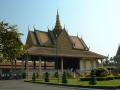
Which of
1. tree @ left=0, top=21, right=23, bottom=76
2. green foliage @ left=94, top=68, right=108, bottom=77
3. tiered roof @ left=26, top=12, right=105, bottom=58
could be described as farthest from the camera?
tiered roof @ left=26, top=12, right=105, bottom=58

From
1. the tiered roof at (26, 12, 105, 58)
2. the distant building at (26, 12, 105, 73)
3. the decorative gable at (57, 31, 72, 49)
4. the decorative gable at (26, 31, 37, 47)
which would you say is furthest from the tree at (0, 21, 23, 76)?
the decorative gable at (57, 31, 72, 49)

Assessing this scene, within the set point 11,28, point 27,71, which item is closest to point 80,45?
point 27,71

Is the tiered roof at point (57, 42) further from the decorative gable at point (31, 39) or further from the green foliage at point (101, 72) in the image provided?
the green foliage at point (101, 72)

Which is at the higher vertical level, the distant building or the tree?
the distant building

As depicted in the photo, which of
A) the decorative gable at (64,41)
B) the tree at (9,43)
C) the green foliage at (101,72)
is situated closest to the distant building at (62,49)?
the decorative gable at (64,41)

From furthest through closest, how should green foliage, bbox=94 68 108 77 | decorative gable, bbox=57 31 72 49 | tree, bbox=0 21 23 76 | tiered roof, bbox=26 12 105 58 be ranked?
decorative gable, bbox=57 31 72 49, tiered roof, bbox=26 12 105 58, green foliage, bbox=94 68 108 77, tree, bbox=0 21 23 76

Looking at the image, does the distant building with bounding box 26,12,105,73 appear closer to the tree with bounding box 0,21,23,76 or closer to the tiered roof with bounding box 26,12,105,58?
the tiered roof with bounding box 26,12,105,58

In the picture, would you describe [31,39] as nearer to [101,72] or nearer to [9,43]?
[101,72]

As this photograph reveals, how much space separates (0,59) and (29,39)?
49623 millimetres

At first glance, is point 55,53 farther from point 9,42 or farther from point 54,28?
point 9,42

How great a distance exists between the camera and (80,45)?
8025 centimetres

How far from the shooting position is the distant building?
63.0 m

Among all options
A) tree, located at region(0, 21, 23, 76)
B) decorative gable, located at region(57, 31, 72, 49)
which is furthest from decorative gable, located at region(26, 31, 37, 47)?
tree, located at region(0, 21, 23, 76)

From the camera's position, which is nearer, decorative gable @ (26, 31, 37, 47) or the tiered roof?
the tiered roof
